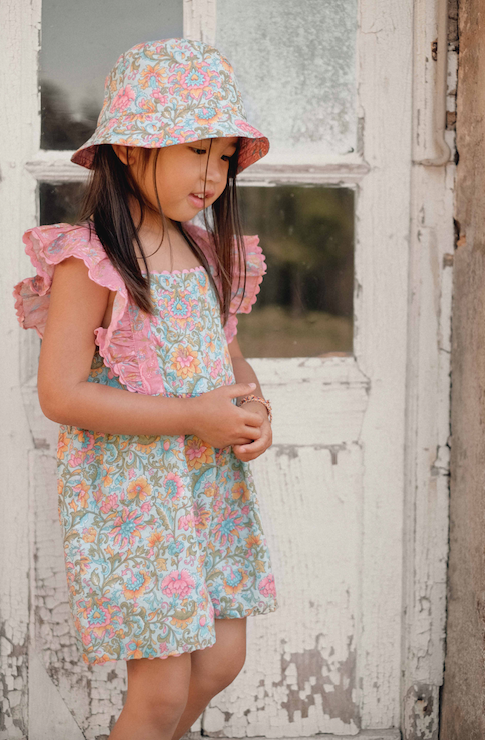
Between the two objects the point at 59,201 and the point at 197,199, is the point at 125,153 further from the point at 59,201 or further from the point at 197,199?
the point at 59,201

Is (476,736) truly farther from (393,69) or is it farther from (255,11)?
(255,11)

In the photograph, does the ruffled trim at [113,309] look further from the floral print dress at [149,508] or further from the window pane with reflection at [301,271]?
the window pane with reflection at [301,271]

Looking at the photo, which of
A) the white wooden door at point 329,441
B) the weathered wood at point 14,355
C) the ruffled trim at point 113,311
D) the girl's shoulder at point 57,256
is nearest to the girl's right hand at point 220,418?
the ruffled trim at point 113,311

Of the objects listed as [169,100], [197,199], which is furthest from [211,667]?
[169,100]

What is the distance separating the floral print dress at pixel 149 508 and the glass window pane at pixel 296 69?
65cm

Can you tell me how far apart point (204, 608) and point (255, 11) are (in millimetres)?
1430

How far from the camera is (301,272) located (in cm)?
182

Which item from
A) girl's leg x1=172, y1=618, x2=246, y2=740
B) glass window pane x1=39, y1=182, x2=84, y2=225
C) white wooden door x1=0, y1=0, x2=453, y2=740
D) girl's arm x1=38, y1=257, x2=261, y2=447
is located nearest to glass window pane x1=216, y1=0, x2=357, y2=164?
white wooden door x1=0, y1=0, x2=453, y2=740

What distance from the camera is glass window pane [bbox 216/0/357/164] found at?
68.6 inches

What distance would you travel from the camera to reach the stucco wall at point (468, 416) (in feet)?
5.30

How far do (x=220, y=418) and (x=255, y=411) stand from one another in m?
0.17

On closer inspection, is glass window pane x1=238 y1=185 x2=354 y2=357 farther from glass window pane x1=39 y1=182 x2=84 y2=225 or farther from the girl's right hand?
the girl's right hand

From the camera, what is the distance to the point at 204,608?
1.21 metres

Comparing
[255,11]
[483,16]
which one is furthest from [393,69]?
[255,11]
